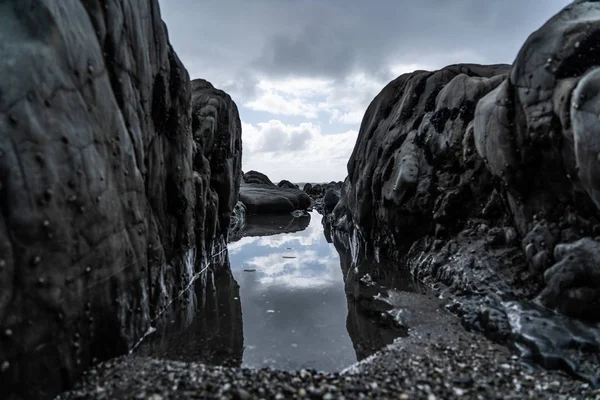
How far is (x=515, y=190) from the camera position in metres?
8.32

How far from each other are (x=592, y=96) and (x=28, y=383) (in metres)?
9.34

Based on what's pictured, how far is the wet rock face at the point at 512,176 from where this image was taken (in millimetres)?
6523

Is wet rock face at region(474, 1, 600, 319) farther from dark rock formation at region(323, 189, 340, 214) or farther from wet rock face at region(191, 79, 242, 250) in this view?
dark rock formation at region(323, 189, 340, 214)

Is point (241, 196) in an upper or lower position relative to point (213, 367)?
upper

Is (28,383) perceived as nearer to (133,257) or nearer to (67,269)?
(67,269)

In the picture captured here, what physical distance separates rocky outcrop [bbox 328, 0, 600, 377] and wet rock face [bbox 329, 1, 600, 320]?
0.02m

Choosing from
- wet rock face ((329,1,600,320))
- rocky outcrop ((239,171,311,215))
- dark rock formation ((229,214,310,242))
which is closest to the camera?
wet rock face ((329,1,600,320))

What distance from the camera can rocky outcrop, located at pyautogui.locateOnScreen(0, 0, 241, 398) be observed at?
407 cm

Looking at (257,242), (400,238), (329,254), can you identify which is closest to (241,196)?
(257,242)

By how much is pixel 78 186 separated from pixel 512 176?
8635 millimetres

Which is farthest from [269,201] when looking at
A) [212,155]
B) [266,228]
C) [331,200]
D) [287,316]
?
[287,316]

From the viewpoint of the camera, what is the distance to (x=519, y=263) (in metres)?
8.13

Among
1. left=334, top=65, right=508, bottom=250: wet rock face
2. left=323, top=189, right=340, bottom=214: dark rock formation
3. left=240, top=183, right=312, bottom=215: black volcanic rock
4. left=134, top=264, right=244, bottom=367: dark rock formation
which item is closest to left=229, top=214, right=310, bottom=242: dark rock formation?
left=323, top=189, right=340, bottom=214: dark rock formation

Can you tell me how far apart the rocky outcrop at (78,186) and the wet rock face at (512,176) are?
24.9 ft
